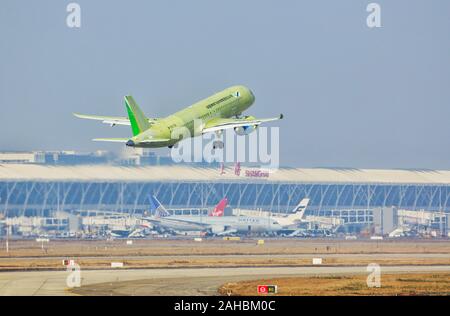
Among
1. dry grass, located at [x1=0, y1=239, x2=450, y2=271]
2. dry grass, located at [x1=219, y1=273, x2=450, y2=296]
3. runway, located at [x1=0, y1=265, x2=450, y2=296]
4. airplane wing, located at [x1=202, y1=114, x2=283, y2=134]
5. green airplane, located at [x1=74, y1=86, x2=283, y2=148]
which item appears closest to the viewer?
dry grass, located at [x1=219, y1=273, x2=450, y2=296]

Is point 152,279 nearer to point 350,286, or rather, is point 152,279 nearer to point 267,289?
point 267,289

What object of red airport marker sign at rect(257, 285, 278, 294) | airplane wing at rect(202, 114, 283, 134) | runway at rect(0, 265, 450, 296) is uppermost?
airplane wing at rect(202, 114, 283, 134)

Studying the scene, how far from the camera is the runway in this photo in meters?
114

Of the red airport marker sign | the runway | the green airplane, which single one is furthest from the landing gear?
the red airport marker sign

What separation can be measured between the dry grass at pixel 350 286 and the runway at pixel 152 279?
132 inches

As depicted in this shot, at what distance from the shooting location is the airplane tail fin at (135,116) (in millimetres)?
127188

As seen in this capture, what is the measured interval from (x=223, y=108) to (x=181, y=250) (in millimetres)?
63892

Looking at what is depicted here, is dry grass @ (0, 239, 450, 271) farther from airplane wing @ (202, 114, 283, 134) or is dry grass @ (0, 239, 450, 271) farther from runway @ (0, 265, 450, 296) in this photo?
airplane wing @ (202, 114, 283, 134)

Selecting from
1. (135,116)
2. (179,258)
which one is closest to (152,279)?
(135,116)

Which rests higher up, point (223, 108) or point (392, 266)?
point (223, 108)
